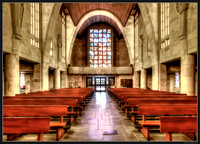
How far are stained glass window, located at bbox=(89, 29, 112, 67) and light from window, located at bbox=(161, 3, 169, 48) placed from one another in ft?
46.3

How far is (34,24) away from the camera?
10859 millimetres

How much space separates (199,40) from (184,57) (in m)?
6.49

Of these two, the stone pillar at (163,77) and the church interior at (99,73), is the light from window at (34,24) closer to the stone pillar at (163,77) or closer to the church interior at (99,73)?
the church interior at (99,73)

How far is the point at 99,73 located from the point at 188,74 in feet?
41.1

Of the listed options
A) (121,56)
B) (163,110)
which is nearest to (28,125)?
(163,110)

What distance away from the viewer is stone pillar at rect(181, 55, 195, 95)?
7.67 meters

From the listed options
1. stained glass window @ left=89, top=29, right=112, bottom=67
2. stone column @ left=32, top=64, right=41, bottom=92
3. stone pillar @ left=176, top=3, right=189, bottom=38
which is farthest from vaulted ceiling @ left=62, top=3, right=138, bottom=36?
stone pillar @ left=176, top=3, right=189, bottom=38

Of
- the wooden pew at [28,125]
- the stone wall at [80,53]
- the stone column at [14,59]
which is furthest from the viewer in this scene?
the stone wall at [80,53]

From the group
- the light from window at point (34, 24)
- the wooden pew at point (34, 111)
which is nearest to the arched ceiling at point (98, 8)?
the light from window at point (34, 24)

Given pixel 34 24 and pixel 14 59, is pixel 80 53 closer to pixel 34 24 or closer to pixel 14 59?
pixel 34 24

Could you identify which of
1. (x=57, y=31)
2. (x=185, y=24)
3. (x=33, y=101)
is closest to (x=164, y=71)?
(x=185, y=24)

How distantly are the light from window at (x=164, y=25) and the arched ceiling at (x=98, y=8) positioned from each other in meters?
5.72

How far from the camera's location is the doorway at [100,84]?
21.9 m

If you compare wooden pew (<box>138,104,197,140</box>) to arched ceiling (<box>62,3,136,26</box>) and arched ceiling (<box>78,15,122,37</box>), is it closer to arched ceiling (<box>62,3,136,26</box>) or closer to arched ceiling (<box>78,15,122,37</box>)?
arched ceiling (<box>62,3,136,26</box>)
